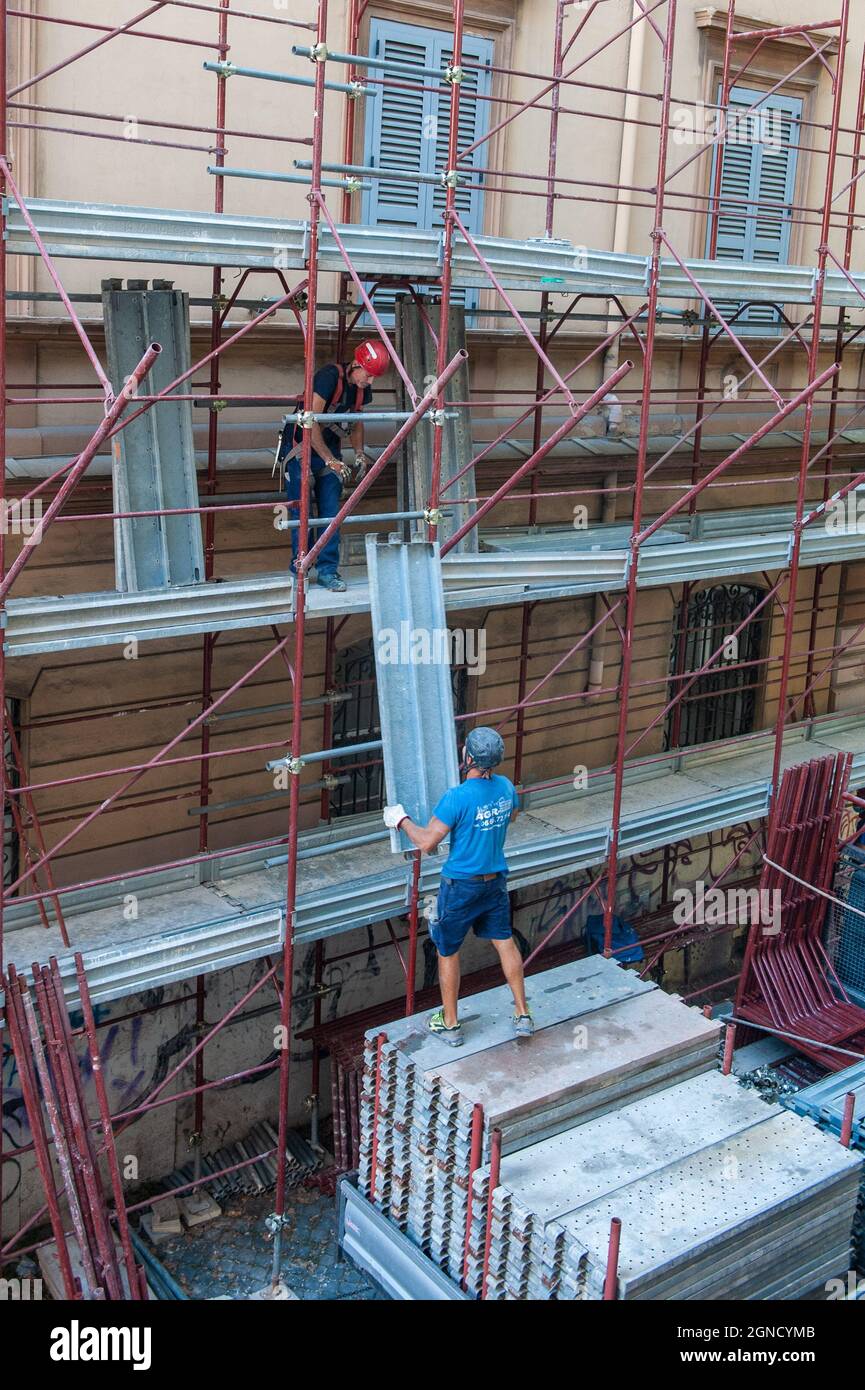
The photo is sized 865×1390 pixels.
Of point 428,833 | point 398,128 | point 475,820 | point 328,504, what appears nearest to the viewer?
point 475,820

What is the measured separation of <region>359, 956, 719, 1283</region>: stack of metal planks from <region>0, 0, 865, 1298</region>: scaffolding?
97cm

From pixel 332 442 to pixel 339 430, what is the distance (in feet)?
0.41

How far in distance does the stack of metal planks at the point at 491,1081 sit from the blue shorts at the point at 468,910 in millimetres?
602

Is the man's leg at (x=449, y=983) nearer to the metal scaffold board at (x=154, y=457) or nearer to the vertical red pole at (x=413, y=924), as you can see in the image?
the vertical red pole at (x=413, y=924)

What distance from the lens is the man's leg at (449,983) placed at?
8.59 meters

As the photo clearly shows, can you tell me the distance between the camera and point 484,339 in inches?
467

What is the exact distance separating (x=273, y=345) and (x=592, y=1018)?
5265 millimetres

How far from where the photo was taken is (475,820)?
8.44 m

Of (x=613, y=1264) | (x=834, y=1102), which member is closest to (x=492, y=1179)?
(x=613, y=1264)

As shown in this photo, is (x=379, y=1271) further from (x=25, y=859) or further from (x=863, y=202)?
(x=863, y=202)

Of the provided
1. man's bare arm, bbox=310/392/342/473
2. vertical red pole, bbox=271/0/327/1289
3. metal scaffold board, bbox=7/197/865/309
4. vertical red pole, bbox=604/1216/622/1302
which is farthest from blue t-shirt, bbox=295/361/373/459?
vertical red pole, bbox=604/1216/622/1302

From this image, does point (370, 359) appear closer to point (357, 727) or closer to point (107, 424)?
point (107, 424)

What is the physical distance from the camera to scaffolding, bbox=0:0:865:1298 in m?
8.28

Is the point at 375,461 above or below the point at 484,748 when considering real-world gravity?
above
